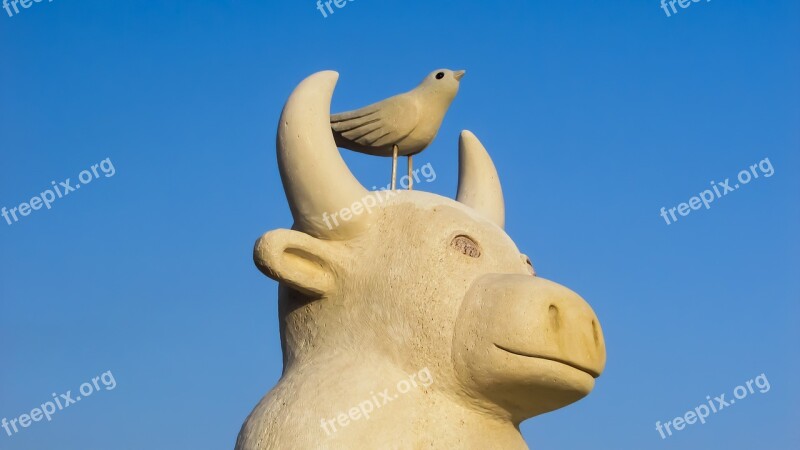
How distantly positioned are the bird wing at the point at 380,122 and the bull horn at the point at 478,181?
1.61 feet

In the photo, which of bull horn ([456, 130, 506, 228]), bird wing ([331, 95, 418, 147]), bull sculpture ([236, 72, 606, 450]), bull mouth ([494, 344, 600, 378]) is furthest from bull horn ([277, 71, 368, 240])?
bull horn ([456, 130, 506, 228])

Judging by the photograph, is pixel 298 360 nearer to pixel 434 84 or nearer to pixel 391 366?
pixel 391 366

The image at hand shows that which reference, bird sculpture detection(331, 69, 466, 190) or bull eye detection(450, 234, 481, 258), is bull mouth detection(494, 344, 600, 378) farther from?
bird sculpture detection(331, 69, 466, 190)

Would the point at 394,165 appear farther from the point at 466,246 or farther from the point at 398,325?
the point at 398,325

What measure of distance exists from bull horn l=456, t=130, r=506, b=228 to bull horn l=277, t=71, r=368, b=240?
1.03m

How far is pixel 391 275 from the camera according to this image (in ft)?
17.4

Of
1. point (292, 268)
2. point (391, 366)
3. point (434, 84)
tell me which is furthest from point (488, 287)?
point (434, 84)

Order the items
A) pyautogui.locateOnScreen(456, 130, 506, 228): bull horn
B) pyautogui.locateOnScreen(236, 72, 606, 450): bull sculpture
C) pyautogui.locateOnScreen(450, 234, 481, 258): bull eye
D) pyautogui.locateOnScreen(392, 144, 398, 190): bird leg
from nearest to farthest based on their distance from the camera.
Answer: pyautogui.locateOnScreen(236, 72, 606, 450): bull sculpture, pyautogui.locateOnScreen(450, 234, 481, 258): bull eye, pyautogui.locateOnScreen(392, 144, 398, 190): bird leg, pyautogui.locateOnScreen(456, 130, 506, 228): bull horn

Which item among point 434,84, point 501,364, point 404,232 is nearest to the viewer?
point 501,364

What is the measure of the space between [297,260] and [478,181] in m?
1.46

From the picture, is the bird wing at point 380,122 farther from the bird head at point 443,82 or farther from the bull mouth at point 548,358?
the bull mouth at point 548,358

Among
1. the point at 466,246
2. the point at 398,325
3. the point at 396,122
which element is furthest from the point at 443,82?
the point at 398,325

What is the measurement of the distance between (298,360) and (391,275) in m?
0.63

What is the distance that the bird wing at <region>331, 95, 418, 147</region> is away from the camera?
614 cm
